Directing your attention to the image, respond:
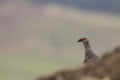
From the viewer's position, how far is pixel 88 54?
15.0 metres

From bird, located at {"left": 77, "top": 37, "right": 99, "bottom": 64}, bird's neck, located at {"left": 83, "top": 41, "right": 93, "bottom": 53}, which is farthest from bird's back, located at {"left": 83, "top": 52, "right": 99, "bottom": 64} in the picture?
bird's neck, located at {"left": 83, "top": 41, "right": 93, "bottom": 53}

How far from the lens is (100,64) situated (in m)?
7.64

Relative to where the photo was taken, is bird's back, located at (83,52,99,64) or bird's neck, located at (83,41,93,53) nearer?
bird's back, located at (83,52,99,64)

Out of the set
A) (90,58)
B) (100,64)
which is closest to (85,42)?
(90,58)

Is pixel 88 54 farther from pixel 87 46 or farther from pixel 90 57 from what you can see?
pixel 87 46

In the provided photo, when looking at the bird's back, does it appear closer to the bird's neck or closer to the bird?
the bird

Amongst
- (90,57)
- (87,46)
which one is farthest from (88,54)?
(87,46)

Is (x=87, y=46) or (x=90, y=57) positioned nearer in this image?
(x=90, y=57)

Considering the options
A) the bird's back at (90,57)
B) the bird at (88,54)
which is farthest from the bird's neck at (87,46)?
the bird's back at (90,57)

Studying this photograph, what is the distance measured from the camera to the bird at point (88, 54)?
14.0m

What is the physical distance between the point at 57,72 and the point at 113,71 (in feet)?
2.67

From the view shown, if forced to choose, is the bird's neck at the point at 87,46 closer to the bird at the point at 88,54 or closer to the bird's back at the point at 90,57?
the bird at the point at 88,54

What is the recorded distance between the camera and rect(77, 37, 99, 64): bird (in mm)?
14023

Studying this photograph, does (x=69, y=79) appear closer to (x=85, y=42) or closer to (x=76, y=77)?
(x=76, y=77)
